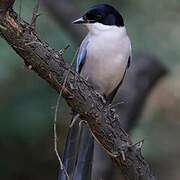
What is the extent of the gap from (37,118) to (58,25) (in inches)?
50.9

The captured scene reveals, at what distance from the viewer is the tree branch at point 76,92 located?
183 centimetres

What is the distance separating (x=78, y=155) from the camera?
107 inches

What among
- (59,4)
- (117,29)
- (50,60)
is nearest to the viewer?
(50,60)

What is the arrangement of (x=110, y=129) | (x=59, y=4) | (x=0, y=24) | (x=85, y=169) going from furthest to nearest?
1. (x=59, y=4)
2. (x=85, y=169)
3. (x=110, y=129)
4. (x=0, y=24)

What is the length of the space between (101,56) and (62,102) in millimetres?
1476

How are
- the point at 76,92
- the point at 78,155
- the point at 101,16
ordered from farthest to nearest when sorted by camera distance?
the point at 101,16 → the point at 78,155 → the point at 76,92

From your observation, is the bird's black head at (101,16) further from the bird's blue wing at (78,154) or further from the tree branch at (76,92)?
the tree branch at (76,92)

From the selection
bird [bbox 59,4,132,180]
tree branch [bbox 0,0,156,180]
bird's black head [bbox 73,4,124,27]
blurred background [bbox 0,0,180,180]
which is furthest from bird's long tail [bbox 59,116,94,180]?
blurred background [bbox 0,0,180,180]

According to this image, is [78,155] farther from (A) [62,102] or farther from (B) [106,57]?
(A) [62,102]

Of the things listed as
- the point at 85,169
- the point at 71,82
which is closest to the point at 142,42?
the point at 85,169

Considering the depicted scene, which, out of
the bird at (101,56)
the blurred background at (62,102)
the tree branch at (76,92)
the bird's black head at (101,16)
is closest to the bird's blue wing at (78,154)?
the bird at (101,56)

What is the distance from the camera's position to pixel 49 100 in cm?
422

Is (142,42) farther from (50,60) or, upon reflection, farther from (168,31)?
(50,60)

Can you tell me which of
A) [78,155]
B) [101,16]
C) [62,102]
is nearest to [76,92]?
[78,155]
